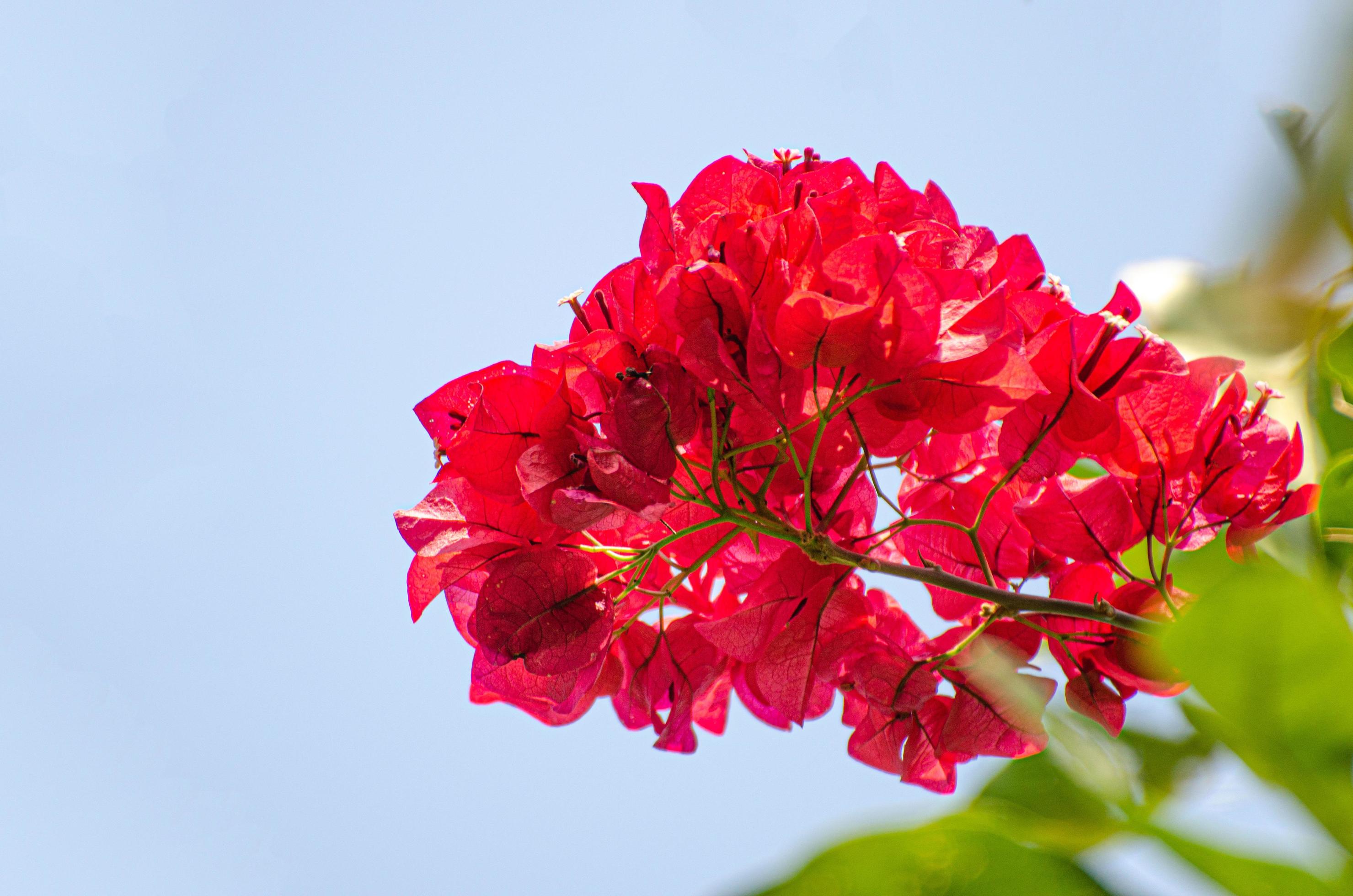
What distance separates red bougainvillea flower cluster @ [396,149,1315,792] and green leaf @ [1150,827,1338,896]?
0.24m

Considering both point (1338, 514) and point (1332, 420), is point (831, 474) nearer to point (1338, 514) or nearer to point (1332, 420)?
point (1338, 514)

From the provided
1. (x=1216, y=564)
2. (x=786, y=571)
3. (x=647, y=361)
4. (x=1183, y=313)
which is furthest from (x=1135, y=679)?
(x=1183, y=313)

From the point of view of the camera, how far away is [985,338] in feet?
1.46

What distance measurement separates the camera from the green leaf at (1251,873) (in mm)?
175

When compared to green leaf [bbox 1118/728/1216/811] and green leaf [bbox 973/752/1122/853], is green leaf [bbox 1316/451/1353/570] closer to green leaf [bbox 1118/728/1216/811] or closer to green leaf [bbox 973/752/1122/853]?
green leaf [bbox 1118/728/1216/811]

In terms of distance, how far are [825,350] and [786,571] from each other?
130 millimetres

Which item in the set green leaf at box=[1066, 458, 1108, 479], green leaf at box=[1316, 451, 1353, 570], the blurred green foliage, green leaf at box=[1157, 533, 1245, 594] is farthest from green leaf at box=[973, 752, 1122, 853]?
green leaf at box=[1066, 458, 1108, 479]


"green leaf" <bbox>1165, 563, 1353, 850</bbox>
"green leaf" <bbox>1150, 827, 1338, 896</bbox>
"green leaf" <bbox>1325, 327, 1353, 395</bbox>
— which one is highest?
"green leaf" <bbox>1325, 327, 1353, 395</bbox>

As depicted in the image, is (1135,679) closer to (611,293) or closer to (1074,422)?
(1074,422)

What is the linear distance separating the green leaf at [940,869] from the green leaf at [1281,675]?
41 millimetres

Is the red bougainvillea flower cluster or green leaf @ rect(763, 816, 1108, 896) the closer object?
green leaf @ rect(763, 816, 1108, 896)

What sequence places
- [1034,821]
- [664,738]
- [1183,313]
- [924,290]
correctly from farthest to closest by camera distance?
[1183,313]
[664,738]
[924,290]
[1034,821]

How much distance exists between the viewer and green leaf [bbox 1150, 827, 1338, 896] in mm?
175

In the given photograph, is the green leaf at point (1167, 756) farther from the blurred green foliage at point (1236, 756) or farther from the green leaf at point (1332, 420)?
the blurred green foliage at point (1236, 756)
